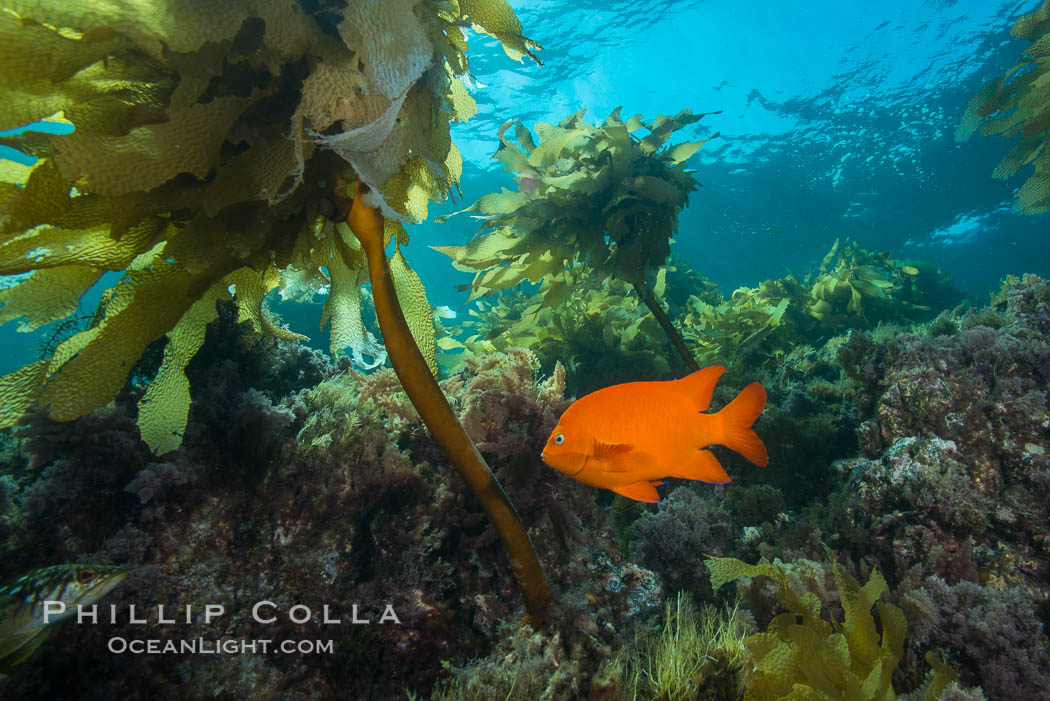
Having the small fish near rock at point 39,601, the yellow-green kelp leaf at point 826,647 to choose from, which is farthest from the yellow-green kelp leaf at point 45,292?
the yellow-green kelp leaf at point 826,647

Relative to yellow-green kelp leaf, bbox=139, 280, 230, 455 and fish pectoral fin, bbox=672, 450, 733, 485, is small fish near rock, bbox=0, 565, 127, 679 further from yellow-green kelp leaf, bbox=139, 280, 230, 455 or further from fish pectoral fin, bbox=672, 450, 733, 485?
fish pectoral fin, bbox=672, 450, 733, 485

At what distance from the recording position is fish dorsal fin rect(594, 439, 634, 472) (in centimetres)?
164

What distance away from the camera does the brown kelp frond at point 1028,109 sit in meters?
4.02

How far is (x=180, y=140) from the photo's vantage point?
3.53 feet

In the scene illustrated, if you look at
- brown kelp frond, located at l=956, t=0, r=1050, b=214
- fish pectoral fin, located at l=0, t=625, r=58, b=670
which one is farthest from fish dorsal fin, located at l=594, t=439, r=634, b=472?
brown kelp frond, located at l=956, t=0, r=1050, b=214

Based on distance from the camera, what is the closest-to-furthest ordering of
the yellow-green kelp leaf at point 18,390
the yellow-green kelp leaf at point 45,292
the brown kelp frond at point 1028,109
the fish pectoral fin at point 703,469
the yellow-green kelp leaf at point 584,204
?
1. the yellow-green kelp leaf at point 18,390
2. the yellow-green kelp leaf at point 45,292
3. the fish pectoral fin at point 703,469
4. the yellow-green kelp leaf at point 584,204
5. the brown kelp frond at point 1028,109

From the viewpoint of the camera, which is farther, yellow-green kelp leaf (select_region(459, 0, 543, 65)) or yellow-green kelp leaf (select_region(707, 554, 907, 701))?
yellow-green kelp leaf (select_region(707, 554, 907, 701))

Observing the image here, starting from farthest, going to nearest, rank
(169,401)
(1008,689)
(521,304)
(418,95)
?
(521,304)
(1008,689)
(169,401)
(418,95)

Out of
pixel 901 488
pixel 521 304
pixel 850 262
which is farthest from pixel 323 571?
pixel 850 262

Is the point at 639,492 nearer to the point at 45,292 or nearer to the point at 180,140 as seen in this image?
the point at 180,140

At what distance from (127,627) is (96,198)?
141cm

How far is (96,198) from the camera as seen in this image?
3.82ft

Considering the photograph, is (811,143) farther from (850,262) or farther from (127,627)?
(127,627)

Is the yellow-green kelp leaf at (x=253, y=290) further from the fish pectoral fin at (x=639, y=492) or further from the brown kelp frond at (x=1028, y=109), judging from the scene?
the brown kelp frond at (x=1028, y=109)
